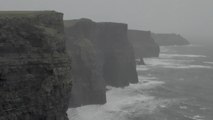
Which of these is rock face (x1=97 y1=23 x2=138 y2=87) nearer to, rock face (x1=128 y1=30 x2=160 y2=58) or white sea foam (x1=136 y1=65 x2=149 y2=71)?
white sea foam (x1=136 y1=65 x2=149 y2=71)

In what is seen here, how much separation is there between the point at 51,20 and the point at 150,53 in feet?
384

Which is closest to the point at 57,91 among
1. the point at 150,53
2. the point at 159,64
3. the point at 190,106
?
the point at 190,106

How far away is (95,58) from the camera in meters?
71.6

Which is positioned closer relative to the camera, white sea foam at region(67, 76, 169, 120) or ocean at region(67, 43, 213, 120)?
white sea foam at region(67, 76, 169, 120)

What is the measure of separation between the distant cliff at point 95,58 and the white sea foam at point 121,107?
2.46 m

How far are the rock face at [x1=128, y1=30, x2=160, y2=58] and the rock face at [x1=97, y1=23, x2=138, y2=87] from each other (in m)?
51.5

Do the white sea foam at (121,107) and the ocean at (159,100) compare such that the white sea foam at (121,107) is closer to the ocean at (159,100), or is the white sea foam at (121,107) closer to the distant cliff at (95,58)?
the ocean at (159,100)

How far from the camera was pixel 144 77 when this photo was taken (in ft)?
344

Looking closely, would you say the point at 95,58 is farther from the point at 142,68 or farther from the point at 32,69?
the point at 142,68

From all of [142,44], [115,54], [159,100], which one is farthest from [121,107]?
[142,44]

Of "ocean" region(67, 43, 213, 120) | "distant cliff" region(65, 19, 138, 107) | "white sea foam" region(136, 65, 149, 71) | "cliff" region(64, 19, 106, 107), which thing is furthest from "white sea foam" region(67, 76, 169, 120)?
"white sea foam" region(136, 65, 149, 71)

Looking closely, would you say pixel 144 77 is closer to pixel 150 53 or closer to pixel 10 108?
pixel 150 53

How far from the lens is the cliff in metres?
67.2

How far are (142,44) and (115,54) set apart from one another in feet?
209
